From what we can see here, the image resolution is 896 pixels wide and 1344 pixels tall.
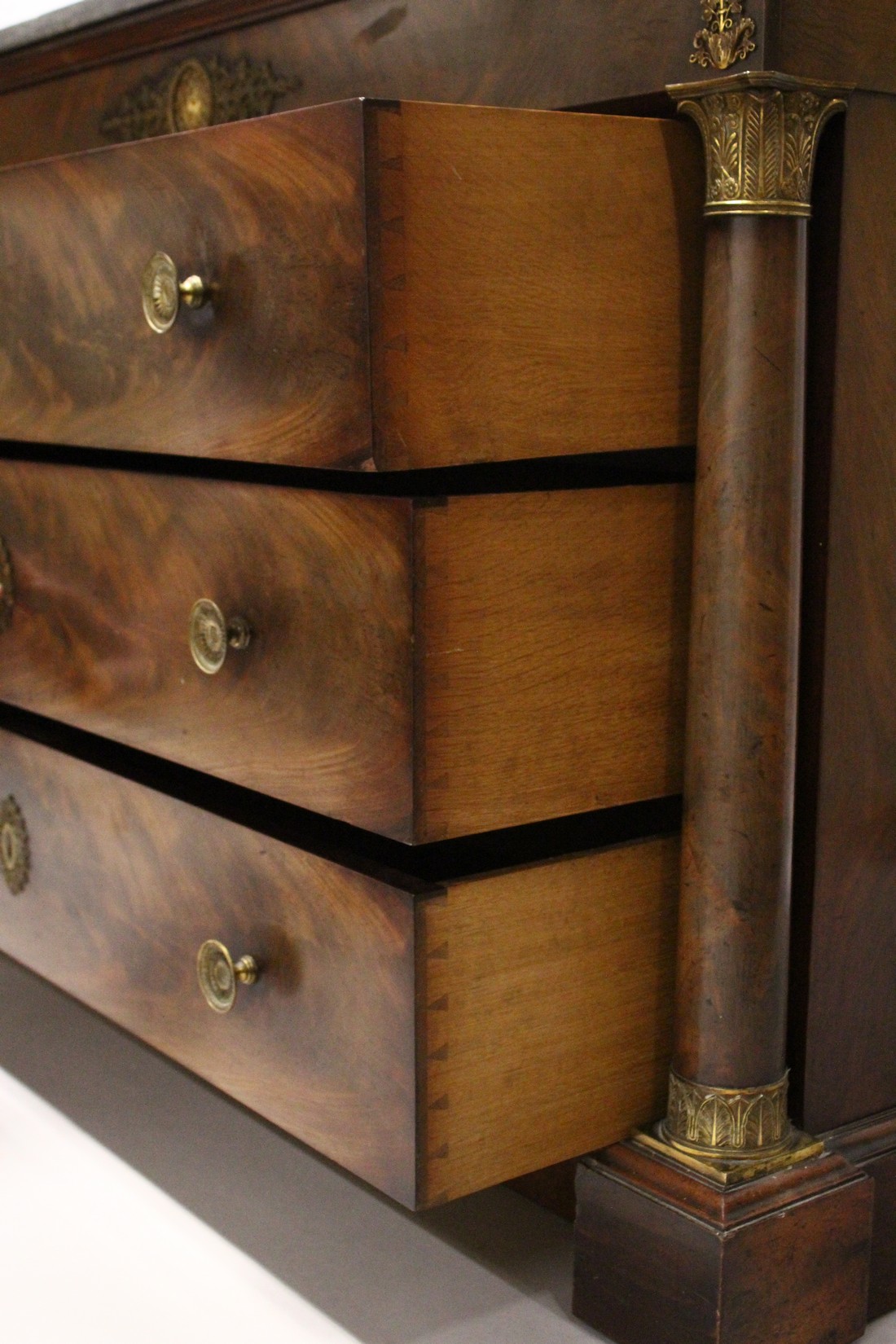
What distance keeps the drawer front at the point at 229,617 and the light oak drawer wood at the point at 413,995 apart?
50mm

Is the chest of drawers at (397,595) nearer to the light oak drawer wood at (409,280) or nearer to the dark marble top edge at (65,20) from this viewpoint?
the light oak drawer wood at (409,280)

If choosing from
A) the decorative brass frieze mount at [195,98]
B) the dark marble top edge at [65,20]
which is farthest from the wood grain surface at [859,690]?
the dark marble top edge at [65,20]

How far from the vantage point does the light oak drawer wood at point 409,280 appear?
777 mm

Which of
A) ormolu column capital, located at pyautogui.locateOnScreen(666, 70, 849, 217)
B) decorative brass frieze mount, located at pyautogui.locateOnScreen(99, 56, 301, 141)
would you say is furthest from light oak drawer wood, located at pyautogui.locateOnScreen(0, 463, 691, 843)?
decorative brass frieze mount, located at pyautogui.locateOnScreen(99, 56, 301, 141)

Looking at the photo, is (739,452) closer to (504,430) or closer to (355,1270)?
(504,430)

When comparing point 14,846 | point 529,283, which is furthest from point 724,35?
point 14,846

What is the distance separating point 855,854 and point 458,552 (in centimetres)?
31

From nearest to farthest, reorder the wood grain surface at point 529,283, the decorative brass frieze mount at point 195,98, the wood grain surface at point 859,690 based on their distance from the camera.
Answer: the wood grain surface at point 529,283 < the wood grain surface at point 859,690 < the decorative brass frieze mount at point 195,98

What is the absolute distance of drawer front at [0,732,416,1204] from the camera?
0.87 metres

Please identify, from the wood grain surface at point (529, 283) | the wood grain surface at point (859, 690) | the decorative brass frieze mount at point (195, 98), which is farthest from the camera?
the decorative brass frieze mount at point (195, 98)

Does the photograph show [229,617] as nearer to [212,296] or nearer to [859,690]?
[212,296]

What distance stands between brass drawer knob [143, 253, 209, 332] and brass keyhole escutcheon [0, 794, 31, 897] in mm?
410

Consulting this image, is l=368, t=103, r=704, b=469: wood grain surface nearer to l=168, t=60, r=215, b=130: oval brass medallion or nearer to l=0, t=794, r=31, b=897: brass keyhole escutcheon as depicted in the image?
l=168, t=60, r=215, b=130: oval brass medallion

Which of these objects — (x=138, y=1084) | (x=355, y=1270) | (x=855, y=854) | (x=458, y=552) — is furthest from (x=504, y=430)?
(x=138, y=1084)
